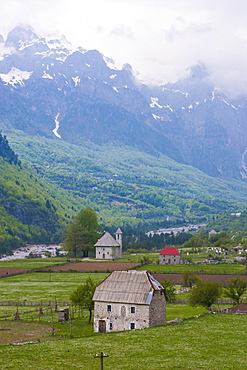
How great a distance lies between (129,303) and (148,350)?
573 inches

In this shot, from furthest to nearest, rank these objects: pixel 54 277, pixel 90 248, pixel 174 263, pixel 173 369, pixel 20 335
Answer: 1. pixel 90 248
2. pixel 174 263
3. pixel 54 277
4. pixel 20 335
5. pixel 173 369

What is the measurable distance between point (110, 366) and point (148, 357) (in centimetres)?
404

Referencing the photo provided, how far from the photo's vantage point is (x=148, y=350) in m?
47.2

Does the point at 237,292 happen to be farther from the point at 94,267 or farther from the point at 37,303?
the point at 94,267

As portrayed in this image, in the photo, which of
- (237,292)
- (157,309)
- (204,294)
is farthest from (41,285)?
(157,309)

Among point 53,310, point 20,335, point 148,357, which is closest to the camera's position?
point 148,357

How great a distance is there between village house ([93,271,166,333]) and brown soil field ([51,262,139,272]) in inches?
2634

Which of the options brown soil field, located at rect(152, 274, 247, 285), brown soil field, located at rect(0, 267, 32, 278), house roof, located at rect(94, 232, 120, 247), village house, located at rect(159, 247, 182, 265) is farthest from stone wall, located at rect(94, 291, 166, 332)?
house roof, located at rect(94, 232, 120, 247)

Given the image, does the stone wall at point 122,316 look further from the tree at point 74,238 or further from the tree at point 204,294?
the tree at point 74,238

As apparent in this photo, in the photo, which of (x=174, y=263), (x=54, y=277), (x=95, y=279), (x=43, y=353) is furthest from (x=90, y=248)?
(x=43, y=353)

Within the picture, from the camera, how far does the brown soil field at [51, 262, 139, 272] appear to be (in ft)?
443

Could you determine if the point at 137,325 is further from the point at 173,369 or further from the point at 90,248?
the point at 90,248

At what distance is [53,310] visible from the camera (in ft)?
254

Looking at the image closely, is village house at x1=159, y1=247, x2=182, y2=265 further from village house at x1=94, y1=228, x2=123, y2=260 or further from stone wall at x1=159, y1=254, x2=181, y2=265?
village house at x1=94, y1=228, x2=123, y2=260
